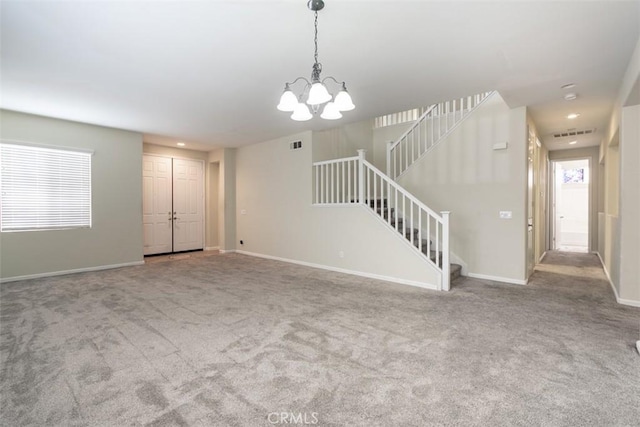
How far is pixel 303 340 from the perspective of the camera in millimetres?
2691

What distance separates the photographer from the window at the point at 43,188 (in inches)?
192

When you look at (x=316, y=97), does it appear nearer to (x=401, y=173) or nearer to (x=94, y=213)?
(x=401, y=173)

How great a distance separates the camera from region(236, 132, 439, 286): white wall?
4898mm

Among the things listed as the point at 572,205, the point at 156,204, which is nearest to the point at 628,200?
the point at 572,205

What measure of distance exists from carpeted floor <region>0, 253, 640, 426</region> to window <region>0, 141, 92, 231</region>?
1.36m

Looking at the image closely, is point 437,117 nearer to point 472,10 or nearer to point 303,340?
point 472,10

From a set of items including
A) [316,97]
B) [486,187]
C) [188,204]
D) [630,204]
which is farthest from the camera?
[188,204]

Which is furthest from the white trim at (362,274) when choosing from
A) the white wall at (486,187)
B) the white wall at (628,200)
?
the white wall at (628,200)

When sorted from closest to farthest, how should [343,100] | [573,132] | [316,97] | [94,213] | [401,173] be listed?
[316,97]
[343,100]
[94,213]
[401,173]
[573,132]

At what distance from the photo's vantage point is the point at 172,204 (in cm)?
787

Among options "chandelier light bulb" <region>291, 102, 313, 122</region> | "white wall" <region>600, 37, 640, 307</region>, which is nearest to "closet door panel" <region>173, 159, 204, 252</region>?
"chandelier light bulb" <region>291, 102, 313, 122</region>

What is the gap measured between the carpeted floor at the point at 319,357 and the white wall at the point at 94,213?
1.01m

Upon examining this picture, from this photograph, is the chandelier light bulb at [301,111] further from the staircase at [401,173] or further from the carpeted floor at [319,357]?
the staircase at [401,173]

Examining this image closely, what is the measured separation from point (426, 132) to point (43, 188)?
684cm
